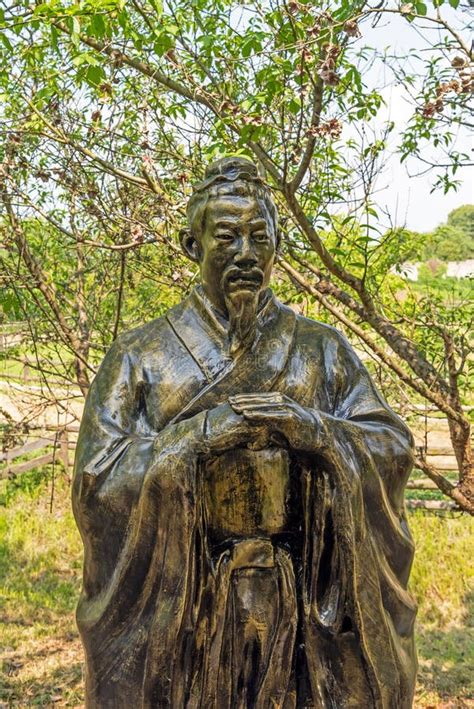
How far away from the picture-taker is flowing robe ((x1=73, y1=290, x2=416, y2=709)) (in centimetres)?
229

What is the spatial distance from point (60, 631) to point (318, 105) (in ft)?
14.4

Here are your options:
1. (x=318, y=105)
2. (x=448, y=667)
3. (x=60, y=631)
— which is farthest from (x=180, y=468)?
(x=60, y=631)

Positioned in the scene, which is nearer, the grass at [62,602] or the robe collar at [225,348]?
the robe collar at [225,348]

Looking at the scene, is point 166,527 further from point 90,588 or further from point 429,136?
point 429,136

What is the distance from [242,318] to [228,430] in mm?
393

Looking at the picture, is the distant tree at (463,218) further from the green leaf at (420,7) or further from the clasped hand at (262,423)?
the clasped hand at (262,423)

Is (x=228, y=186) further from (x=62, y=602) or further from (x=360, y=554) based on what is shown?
(x=62, y=602)

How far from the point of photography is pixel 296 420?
224 centimetres

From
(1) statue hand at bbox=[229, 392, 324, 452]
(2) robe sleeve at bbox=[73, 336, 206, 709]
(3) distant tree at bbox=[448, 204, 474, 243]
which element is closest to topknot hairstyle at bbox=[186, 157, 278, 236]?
(2) robe sleeve at bbox=[73, 336, 206, 709]

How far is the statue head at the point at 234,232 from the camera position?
2.44 m

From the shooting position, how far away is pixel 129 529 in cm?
238

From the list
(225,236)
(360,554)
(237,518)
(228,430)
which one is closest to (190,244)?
(225,236)


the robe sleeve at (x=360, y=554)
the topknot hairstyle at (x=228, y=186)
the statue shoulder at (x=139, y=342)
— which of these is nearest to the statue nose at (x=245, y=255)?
the topknot hairstyle at (x=228, y=186)

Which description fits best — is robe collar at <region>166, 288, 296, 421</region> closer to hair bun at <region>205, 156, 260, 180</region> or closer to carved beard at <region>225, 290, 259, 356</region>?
carved beard at <region>225, 290, 259, 356</region>
